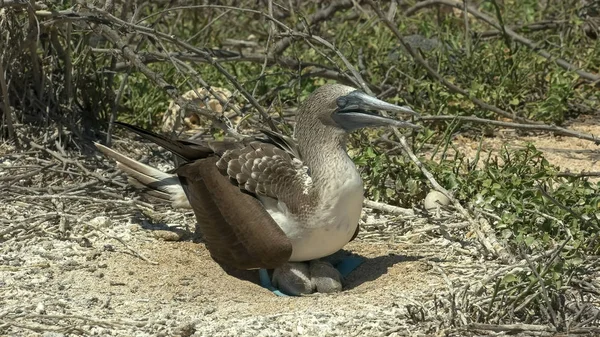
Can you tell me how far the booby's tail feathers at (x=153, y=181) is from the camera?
6.38 m

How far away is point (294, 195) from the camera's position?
5594mm

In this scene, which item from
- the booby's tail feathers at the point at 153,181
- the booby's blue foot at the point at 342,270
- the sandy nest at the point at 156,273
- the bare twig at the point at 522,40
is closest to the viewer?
the sandy nest at the point at 156,273

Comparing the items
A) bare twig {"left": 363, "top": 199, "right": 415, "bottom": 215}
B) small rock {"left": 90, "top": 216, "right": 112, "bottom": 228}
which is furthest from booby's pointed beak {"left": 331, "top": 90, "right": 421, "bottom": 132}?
small rock {"left": 90, "top": 216, "right": 112, "bottom": 228}

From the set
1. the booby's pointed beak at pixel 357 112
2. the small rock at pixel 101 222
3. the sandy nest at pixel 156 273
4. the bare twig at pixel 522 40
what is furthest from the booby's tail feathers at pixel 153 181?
the bare twig at pixel 522 40

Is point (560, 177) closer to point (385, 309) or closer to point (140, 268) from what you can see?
point (385, 309)

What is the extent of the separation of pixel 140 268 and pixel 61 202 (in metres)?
0.90

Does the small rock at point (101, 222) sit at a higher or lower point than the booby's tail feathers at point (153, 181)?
lower

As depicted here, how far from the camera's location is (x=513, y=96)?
8250 mm

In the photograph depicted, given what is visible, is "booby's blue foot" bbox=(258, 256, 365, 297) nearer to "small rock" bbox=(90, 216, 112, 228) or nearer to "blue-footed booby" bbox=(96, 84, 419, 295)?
"blue-footed booby" bbox=(96, 84, 419, 295)

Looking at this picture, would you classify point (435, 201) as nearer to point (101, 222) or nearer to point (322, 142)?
point (322, 142)

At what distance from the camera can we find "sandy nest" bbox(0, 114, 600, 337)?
197 inches

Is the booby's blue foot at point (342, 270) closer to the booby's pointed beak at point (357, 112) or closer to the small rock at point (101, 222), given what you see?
the booby's pointed beak at point (357, 112)

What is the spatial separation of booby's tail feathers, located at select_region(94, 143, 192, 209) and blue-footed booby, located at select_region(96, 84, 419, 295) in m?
0.36

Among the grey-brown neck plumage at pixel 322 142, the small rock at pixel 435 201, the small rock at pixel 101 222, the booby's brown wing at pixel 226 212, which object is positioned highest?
the grey-brown neck plumage at pixel 322 142
